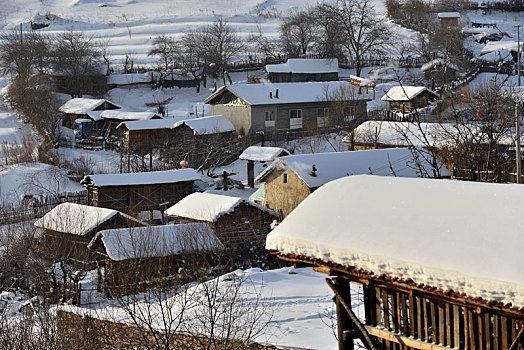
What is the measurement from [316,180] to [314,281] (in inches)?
362

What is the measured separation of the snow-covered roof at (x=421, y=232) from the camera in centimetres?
562

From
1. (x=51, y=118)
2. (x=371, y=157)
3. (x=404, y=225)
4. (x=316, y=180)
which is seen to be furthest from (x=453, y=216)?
(x=51, y=118)

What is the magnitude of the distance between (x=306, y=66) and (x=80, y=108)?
18.7 m

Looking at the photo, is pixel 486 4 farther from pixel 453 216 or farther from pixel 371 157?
pixel 453 216

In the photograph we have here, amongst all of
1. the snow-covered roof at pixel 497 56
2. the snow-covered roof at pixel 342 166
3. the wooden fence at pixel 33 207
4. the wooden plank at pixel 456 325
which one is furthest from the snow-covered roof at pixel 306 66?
the wooden plank at pixel 456 325

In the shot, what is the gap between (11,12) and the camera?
8181cm

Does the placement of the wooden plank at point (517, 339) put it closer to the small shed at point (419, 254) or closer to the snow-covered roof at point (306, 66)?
the small shed at point (419, 254)

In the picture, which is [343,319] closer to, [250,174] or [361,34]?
[250,174]

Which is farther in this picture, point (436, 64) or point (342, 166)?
point (436, 64)

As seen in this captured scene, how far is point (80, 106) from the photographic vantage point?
4578 centimetres

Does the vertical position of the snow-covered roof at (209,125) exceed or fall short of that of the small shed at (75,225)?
it exceeds it

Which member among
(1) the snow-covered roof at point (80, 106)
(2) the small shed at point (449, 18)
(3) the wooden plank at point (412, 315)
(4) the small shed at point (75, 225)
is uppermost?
(2) the small shed at point (449, 18)

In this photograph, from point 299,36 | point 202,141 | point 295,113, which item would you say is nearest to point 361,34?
point 299,36

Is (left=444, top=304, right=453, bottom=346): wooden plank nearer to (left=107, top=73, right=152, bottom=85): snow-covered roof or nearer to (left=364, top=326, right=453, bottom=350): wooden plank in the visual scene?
(left=364, top=326, right=453, bottom=350): wooden plank
